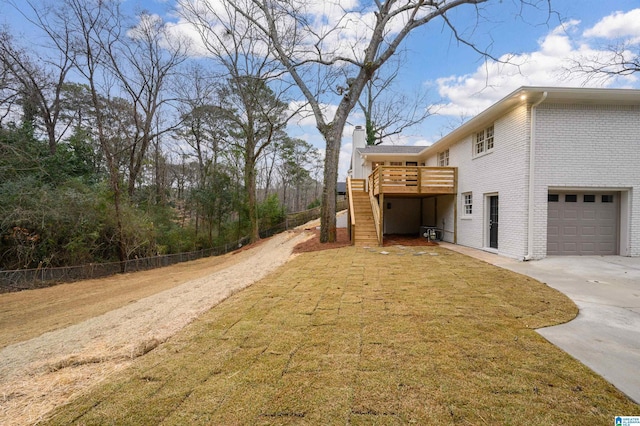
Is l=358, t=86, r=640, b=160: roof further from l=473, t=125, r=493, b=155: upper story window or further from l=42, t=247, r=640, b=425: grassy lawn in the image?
l=42, t=247, r=640, b=425: grassy lawn

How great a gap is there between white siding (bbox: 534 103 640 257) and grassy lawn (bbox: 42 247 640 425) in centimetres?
481

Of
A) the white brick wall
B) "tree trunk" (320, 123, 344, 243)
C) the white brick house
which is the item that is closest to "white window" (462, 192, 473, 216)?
the white brick wall

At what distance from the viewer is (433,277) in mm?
5578

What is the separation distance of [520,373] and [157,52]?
2040 cm

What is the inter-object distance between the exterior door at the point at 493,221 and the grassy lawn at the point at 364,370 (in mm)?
5306

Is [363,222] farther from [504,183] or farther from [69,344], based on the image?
[69,344]

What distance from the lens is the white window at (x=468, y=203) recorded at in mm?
10671

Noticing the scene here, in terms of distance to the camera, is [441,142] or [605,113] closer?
[605,113]

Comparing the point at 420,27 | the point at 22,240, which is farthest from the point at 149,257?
the point at 420,27

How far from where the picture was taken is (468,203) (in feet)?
35.7

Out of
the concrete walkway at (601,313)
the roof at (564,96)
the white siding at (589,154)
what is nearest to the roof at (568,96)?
the roof at (564,96)

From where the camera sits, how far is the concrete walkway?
238 centimetres

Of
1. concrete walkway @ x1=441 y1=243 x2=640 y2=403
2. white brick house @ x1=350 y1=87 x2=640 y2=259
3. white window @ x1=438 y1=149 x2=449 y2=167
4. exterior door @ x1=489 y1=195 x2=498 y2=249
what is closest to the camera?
concrete walkway @ x1=441 y1=243 x2=640 y2=403

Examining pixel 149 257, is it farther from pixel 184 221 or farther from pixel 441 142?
pixel 441 142
